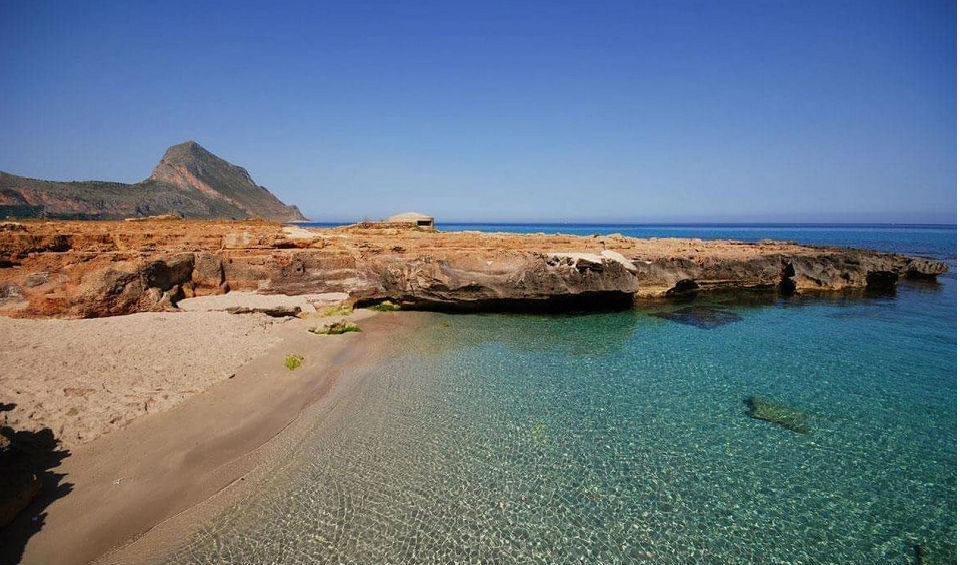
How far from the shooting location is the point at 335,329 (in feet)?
43.2

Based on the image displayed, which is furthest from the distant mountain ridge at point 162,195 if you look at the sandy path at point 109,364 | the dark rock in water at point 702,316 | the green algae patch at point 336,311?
the dark rock in water at point 702,316

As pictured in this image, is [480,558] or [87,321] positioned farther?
[87,321]

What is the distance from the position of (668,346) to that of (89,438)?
46.6 feet

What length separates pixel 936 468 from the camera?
651 centimetres

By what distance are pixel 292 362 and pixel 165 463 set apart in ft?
13.2

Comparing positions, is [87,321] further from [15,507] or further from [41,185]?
[41,185]

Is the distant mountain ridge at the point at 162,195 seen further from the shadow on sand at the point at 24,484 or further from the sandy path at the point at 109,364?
the shadow on sand at the point at 24,484

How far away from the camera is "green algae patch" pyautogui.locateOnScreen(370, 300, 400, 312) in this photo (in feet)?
54.5

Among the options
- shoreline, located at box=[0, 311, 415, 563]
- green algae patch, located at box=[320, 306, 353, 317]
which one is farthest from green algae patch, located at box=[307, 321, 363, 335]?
shoreline, located at box=[0, 311, 415, 563]

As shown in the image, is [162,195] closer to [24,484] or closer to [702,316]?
[24,484]

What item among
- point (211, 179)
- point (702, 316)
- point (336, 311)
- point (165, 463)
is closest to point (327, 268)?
point (336, 311)

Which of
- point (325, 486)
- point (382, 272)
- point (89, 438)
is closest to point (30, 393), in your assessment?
point (89, 438)

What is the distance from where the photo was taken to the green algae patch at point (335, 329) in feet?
42.7

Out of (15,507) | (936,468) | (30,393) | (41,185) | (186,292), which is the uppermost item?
(41,185)
